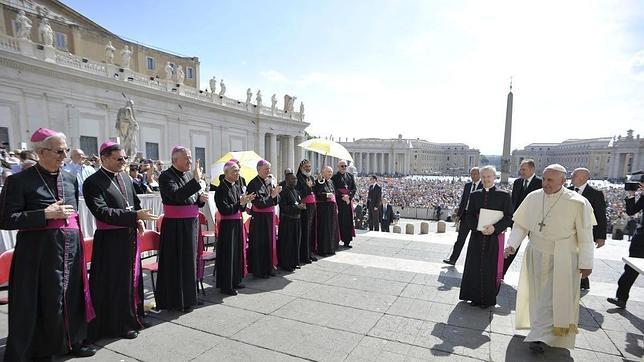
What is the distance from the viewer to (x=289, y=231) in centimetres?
630

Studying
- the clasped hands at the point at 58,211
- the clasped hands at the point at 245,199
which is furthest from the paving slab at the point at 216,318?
the clasped hands at the point at 58,211

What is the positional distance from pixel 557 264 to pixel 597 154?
411 feet

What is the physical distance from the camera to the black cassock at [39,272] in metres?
2.87

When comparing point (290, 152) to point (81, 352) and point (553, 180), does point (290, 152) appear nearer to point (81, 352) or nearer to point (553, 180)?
point (553, 180)

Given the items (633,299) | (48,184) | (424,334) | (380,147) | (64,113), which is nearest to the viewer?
(48,184)

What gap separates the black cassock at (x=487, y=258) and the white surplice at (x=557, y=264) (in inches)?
32.3

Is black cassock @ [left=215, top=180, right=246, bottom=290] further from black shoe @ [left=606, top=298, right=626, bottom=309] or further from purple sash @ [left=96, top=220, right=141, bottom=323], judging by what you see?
black shoe @ [left=606, top=298, right=626, bottom=309]

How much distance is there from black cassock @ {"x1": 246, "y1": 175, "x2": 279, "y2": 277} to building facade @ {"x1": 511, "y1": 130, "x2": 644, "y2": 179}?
66142 millimetres

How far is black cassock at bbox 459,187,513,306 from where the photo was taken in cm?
468

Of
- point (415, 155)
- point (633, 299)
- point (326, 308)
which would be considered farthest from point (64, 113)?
point (415, 155)

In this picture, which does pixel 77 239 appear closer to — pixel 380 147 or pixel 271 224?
pixel 271 224

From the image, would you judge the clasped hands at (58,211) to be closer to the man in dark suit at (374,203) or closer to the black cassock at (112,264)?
the black cassock at (112,264)

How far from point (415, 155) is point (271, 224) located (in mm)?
123155

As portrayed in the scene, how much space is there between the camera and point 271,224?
5.87m
